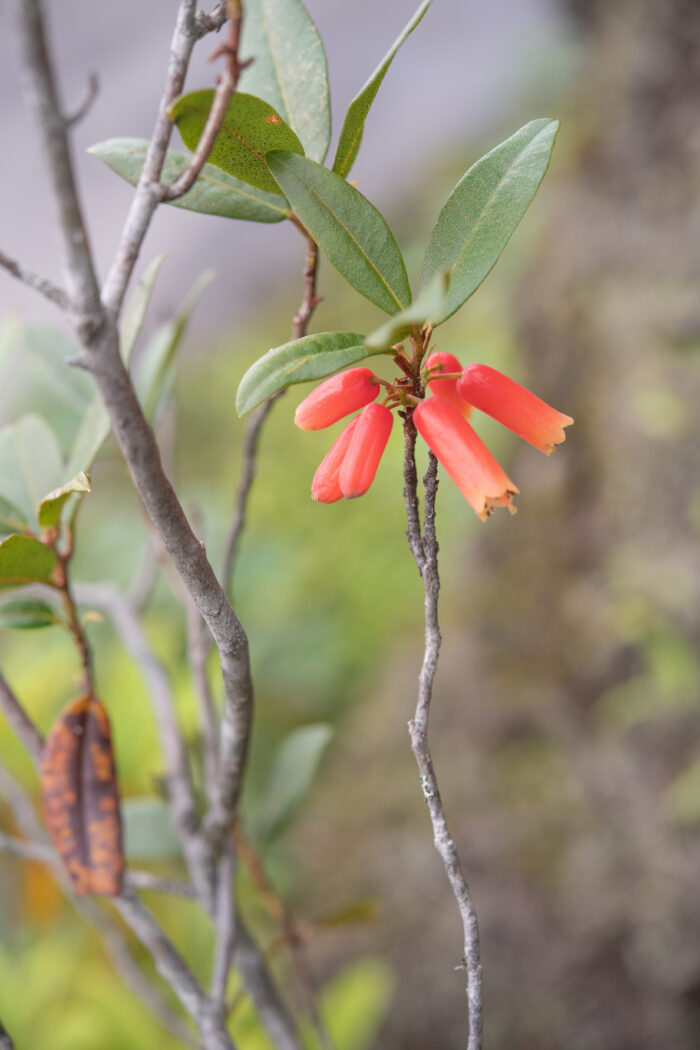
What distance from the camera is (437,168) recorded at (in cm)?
414

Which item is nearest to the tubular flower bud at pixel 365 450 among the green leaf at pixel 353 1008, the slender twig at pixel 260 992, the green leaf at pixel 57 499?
the green leaf at pixel 57 499

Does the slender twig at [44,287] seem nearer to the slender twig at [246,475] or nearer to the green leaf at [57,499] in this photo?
the green leaf at [57,499]

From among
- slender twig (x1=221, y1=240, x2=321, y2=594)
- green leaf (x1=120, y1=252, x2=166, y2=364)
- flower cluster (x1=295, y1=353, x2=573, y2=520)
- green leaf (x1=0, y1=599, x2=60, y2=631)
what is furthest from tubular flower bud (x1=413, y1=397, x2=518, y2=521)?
green leaf (x1=0, y1=599, x2=60, y2=631)

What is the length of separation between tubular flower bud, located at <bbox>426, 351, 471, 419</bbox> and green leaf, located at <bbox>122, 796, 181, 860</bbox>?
506 millimetres

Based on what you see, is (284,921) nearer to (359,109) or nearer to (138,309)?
(138,309)

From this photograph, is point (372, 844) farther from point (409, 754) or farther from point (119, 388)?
point (119, 388)

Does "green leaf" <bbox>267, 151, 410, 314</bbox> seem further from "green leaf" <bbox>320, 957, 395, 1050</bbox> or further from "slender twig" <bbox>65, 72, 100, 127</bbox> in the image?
"green leaf" <bbox>320, 957, 395, 1050</bbox>

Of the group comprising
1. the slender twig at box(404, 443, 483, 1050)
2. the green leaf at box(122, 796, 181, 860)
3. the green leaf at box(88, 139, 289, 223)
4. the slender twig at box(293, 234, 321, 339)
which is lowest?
the slender twig at box(404, 443, 483, 1050)

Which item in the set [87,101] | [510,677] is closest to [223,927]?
[87,101]

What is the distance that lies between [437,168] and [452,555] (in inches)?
103

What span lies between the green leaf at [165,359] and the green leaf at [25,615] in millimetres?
153

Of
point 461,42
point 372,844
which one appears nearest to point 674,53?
point 372,844

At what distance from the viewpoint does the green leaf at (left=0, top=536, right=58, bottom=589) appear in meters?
0.49

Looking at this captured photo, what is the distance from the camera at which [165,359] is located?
667 millimetres
